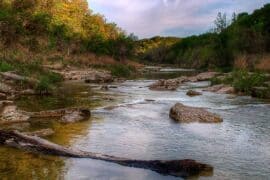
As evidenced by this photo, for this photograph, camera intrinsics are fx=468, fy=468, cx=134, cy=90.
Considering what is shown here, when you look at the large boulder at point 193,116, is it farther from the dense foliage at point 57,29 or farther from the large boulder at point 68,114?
the dense foliage at point 57,29

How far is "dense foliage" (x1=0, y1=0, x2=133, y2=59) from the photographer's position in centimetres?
6112

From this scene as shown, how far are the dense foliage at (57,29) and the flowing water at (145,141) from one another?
113ft

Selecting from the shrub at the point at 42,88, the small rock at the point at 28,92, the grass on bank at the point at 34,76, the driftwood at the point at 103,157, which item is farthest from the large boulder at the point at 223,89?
the driftwood at the point at 103,157

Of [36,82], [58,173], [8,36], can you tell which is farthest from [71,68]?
[58,173]

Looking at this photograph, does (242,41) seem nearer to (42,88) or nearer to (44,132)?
(42,88)

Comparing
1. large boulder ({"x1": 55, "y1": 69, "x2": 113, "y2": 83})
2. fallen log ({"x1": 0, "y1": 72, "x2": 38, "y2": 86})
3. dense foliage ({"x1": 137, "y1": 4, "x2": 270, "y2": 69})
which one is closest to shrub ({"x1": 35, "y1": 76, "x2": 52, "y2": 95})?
fallen log ({"x1": 0, "y1": 72, "x2": 38, "y2": 86})

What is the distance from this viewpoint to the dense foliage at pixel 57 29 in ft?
201

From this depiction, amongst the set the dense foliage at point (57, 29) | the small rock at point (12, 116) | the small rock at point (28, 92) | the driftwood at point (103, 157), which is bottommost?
the driftwood at point (103, 157)

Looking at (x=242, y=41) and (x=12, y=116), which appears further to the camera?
(x=242, y=41)

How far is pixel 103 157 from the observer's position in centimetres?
1316

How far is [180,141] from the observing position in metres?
16.4

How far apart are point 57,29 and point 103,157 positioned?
64.3 m

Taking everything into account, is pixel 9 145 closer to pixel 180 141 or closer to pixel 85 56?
pixel 180 141

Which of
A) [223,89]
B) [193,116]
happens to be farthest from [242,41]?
[193,116]
